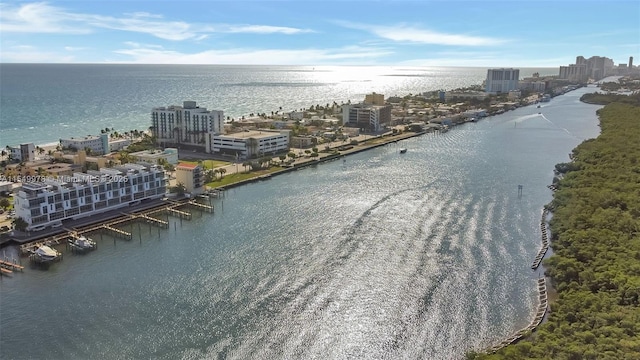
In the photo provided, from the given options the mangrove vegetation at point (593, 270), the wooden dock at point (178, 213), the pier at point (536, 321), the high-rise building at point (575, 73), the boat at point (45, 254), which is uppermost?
the high-rise building at point (575, 73)

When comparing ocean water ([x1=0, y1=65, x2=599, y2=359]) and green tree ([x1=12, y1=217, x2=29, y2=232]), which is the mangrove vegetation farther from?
green tree ([x1=12, y1=217, x2=29, y2=232])

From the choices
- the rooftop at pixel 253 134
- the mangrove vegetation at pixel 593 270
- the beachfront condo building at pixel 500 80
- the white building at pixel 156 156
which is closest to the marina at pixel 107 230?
the white building at pixel 156 156

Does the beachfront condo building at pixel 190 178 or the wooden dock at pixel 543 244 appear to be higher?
the beachfront condo building at pixel 190 178

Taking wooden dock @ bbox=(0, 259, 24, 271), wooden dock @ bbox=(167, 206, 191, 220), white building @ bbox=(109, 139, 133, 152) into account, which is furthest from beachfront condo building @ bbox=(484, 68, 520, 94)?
wooden dock @ bbox=(0, 259, 24, 271)

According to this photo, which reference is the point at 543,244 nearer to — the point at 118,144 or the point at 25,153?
the point at 25,153

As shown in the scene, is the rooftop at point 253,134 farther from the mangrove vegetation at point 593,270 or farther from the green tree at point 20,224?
the mangrove vegetation at point 593,270

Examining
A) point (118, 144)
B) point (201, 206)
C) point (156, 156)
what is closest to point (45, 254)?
point (201, 206)
